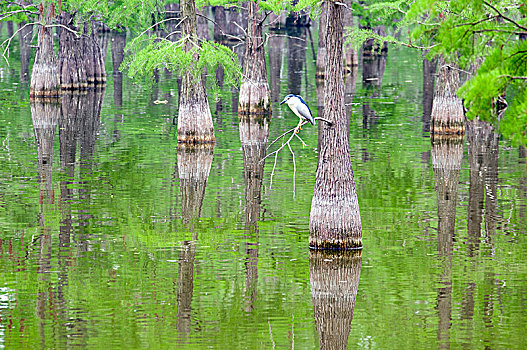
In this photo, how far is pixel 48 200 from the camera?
23.2m

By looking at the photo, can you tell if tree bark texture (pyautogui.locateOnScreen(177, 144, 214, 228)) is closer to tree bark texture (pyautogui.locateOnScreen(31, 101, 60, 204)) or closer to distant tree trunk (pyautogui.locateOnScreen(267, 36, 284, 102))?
tree bark texture (pyautogui.locateOnScreen(31, 101, 60, 204))

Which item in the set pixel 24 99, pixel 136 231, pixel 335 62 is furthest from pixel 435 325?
pixel 24 99

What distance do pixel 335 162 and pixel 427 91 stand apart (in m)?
34.6

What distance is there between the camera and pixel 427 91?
2019 inches

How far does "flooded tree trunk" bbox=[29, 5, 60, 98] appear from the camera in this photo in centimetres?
4253

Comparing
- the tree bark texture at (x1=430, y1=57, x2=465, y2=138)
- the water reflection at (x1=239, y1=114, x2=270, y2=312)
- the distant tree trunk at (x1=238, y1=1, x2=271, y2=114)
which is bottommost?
the water reflection at (x1=239, y1=114, x2=270, y2=312)

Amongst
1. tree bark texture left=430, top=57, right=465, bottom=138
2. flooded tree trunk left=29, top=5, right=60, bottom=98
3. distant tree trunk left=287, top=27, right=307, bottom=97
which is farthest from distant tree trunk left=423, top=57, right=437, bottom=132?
flooded tree trunk left=29, top=5, right=60, bottom=98

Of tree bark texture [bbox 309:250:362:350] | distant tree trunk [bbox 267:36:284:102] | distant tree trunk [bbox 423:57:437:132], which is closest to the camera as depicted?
tree bark texture [bbox 309:250:362:350]

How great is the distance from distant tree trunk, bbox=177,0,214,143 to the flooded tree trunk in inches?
539

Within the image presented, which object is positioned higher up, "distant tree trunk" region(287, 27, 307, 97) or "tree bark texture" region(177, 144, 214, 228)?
"distant tree trunk" region(287, 27, 307, 97)

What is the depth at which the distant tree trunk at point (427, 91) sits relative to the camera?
39753mm

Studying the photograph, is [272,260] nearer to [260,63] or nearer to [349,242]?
[349,242]

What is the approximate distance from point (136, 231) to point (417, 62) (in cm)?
5512

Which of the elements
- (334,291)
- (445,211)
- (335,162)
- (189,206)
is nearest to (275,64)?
(189,206)
